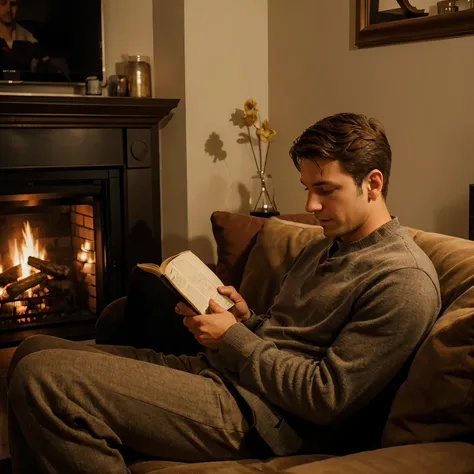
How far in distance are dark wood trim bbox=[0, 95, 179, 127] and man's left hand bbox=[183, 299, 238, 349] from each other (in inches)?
67.9

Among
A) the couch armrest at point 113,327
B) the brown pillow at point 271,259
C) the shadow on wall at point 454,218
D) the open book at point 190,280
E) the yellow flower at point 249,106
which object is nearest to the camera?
the open book at point 190,280

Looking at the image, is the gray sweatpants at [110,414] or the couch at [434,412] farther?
the gray sweatpants at [110,414]

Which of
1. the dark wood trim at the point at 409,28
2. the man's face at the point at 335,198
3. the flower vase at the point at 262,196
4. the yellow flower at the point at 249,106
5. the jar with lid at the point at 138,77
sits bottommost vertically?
the flower vase at the point at 262,196

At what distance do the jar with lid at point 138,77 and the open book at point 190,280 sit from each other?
1.68 metres

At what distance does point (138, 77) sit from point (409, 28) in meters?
1.26

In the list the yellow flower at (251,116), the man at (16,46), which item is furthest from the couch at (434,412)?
the man at (16,46)

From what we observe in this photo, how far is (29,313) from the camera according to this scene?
361 cm

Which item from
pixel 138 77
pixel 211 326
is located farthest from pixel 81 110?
pixel 211 326

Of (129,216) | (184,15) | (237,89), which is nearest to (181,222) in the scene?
(129,216)

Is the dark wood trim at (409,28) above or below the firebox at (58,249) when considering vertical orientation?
above

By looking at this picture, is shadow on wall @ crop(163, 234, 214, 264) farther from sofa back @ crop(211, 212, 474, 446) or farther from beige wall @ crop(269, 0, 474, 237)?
sofa back @ crop(211, 212, 474, 446)

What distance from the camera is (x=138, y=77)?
3453mm

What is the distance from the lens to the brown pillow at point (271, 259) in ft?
7.30

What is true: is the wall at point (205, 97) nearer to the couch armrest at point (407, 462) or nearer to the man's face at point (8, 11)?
the man's face at point (8, 11)
